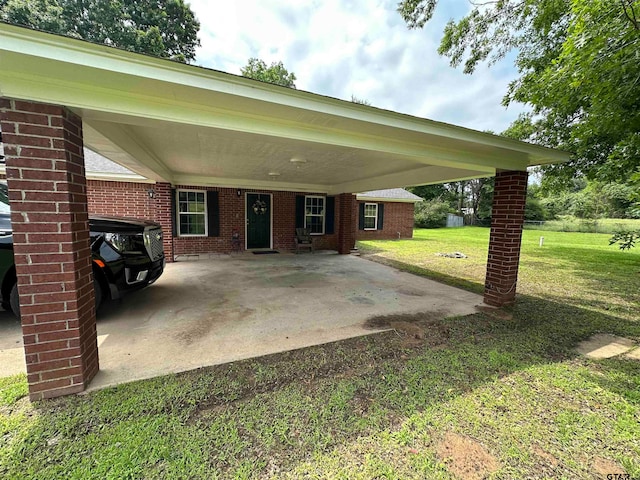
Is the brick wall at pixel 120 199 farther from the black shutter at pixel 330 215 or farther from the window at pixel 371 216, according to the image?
the window at pixel 371 216

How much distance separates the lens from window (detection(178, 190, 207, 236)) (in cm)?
840

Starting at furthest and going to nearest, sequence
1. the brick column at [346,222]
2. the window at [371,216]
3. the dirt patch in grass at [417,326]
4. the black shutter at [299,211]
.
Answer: the window at [371,216], the black shutter at [299,211], the brick column at [346,222], the dirt patch in grass at [417,326]

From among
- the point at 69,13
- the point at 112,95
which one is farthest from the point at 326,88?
the point at 112,95

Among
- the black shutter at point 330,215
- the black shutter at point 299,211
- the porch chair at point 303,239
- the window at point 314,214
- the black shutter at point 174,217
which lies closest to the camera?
the black shutter at point 174,217

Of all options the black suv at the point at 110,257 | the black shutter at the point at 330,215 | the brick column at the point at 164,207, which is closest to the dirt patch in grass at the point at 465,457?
the black suv at the point at 110,257

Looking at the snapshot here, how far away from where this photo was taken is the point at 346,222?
962 centimetres

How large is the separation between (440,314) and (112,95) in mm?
4566

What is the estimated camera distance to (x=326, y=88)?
837 inches

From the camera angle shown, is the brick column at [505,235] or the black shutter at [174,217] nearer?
the brick column at [505,235]

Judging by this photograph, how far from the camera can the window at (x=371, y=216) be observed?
1358cm

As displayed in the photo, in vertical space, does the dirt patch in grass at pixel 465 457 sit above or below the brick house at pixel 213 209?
below

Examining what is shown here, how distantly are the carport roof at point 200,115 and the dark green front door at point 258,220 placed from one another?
4.41 m

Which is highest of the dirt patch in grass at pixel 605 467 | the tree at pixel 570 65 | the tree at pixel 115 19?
the tree at pixel 115 19

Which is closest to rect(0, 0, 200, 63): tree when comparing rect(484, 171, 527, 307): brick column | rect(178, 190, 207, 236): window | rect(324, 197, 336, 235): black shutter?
rect(178, 190, 207, 236): window
